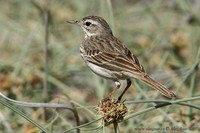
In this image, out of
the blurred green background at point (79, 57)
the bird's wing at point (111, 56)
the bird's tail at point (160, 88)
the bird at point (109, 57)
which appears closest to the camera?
the bird's tail at point (160, 88)

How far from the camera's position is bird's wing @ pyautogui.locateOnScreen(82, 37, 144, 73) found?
4.59 m

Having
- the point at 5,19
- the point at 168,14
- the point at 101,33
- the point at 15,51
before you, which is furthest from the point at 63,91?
the point at 168,14

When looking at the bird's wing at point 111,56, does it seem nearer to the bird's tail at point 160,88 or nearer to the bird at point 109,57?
the bird at point 109,57

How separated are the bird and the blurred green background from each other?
20 cm

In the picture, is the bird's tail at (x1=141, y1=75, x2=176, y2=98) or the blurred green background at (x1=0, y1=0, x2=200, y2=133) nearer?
the bird's tail at (x1=141, y1=75, x2=176, y2=98)

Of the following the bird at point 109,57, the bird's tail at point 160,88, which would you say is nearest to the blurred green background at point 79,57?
the bird at point 109,57

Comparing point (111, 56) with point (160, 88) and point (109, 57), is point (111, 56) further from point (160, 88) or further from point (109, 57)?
point (160, 88)

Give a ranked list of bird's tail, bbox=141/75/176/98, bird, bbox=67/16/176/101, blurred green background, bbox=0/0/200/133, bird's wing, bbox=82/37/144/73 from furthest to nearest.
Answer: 1. blurred green background, bbox=0/0/200/133
2. bird's wing, bbox=82/37/144/73
3. bird, bbox=67/16/176/101
4. bird's tail, bbox=141/75/176/98

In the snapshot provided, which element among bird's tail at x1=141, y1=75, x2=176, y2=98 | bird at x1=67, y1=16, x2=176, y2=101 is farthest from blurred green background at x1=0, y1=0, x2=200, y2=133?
bird's tail at x1=141, y1=75, x2=176, y2=98

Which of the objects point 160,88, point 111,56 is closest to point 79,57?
point 111,56

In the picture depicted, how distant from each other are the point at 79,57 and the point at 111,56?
1.86 meters

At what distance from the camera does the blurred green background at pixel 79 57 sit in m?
5.37

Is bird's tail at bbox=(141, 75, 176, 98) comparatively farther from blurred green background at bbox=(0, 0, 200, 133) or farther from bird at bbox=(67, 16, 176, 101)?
blurred green background at bbox=(0, 0, 200, 133)

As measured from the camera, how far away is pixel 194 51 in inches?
265
